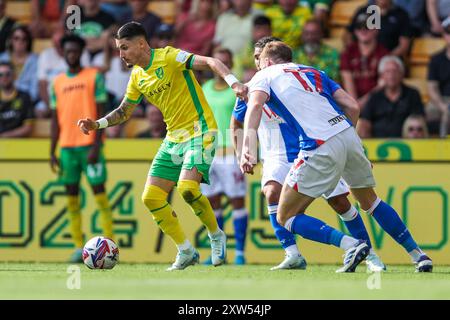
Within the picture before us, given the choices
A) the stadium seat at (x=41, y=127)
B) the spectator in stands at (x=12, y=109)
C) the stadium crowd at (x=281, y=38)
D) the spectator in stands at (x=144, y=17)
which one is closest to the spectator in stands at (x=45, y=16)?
the stadium crowd at (x=281, y=38)

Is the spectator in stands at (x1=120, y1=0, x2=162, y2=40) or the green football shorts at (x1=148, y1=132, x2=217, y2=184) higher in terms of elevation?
the spectator in stands at (x1=120, y1=0, x2=162, y2=40)

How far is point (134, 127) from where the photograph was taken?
15.8 metres

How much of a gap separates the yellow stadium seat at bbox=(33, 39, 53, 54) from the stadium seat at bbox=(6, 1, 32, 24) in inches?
24.5

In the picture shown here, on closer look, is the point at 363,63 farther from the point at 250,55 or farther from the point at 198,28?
the point at 198,28

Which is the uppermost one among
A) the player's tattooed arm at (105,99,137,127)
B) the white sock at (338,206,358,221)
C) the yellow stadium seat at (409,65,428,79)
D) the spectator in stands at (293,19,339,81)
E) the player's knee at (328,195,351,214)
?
the spectator in stands at (293,19,339,81)

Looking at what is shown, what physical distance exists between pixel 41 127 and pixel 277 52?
685 cm

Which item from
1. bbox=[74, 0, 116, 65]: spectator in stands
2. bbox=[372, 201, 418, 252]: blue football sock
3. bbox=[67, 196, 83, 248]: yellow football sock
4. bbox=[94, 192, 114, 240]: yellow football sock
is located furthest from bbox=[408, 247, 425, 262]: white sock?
bbox=[74, 0, 116, 65]: spectator in stands

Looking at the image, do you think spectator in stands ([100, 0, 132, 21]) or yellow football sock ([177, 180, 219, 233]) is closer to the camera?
yellow football sock ([177, 180, 219, 233])

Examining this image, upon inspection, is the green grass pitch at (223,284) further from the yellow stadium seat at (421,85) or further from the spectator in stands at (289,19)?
the spectator in stands at (289,19)

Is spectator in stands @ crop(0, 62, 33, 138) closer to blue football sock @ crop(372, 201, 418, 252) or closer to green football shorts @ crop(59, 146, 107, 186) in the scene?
green football shorts @ crop(59, 146, 107, 186)

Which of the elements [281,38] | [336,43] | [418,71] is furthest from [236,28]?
[418,71]

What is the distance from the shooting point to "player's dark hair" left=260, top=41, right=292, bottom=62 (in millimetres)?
10125
